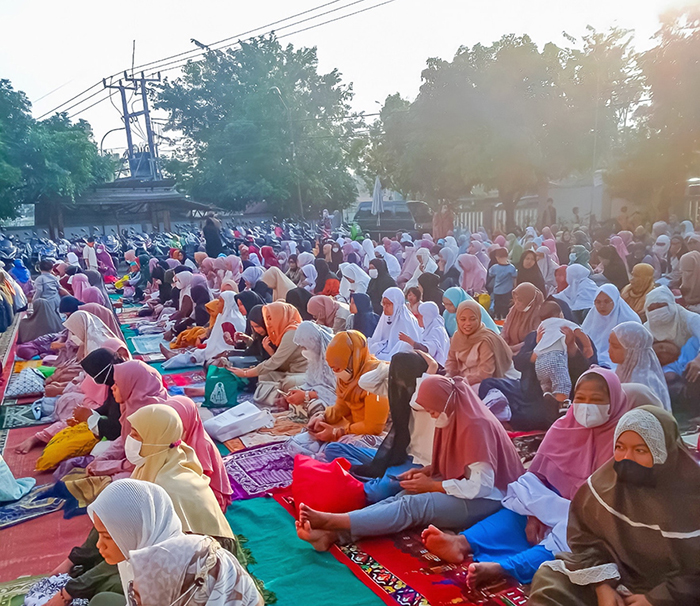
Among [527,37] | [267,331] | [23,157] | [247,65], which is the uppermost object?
[247,65]

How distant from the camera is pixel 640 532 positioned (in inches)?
82.7

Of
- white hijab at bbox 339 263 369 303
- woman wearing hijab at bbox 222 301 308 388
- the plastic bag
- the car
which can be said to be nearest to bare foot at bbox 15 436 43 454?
the plastic bag

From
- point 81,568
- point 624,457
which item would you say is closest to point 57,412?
point 81,568

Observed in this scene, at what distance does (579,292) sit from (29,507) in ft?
17.4

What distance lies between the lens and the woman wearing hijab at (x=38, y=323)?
24.3 feet

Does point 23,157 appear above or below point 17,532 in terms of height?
above

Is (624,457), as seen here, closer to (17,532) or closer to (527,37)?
(17,532)

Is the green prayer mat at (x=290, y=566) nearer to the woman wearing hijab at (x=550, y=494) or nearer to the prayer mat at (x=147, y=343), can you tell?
the woman wearing hijab at (x=550, y=494)

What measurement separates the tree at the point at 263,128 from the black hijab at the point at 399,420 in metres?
21.7

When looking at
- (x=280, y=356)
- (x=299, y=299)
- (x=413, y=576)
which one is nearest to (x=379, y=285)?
(x=299, y=299)

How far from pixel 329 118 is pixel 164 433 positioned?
25933 millimetres

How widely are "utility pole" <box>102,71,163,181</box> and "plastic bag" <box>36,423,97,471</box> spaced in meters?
25.0

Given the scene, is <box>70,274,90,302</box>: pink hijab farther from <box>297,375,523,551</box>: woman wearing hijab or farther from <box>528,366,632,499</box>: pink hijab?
<box>528,366,632,499</box>: pink hijab

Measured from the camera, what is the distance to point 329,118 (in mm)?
27156
